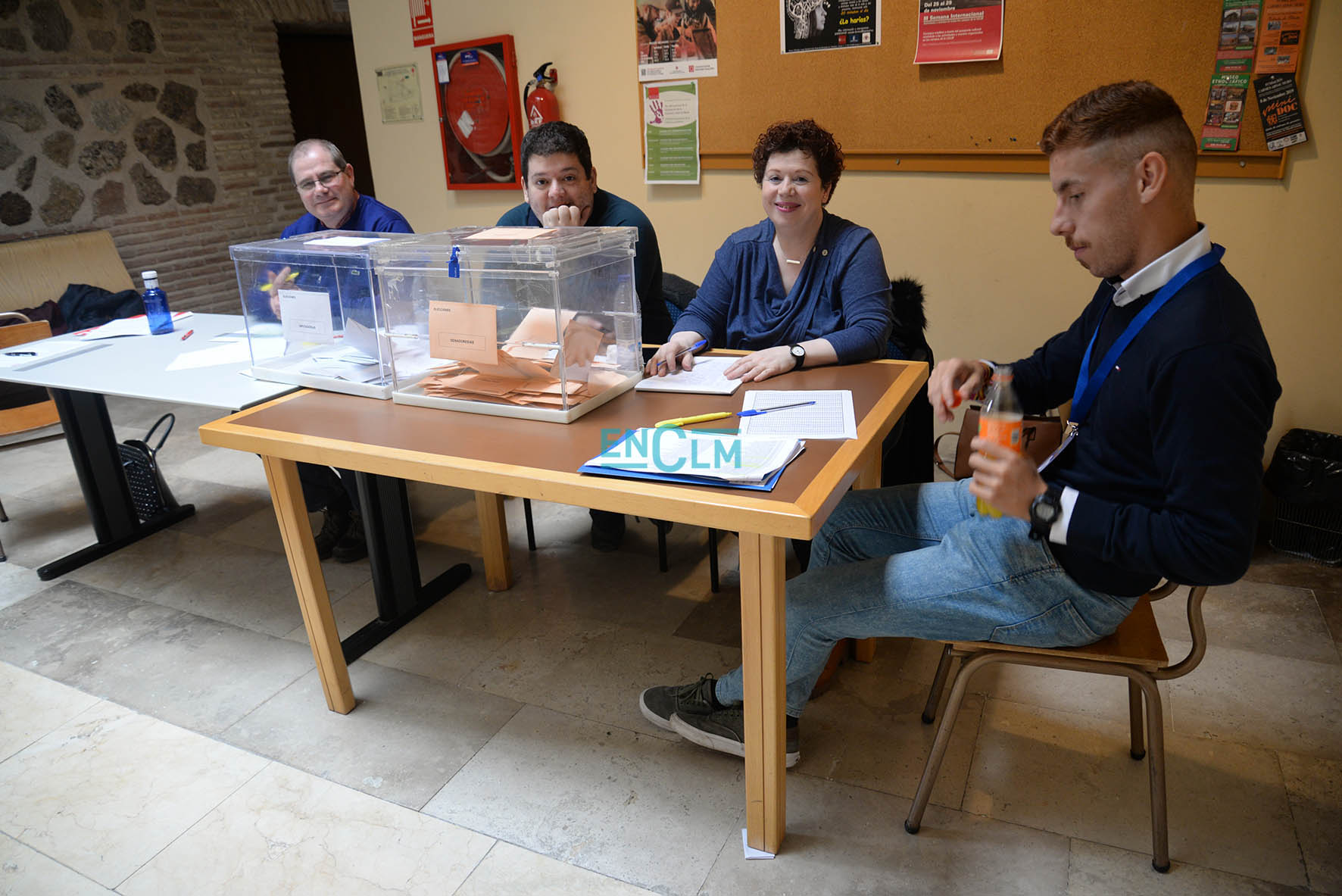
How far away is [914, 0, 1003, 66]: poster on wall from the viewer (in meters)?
2.60

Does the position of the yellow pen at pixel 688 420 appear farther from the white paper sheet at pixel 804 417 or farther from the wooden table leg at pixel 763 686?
the wooden table leg at pixel 763 686

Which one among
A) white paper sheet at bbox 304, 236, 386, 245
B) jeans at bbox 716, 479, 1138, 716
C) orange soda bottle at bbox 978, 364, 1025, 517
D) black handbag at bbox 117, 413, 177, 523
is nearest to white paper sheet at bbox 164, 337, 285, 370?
white paper sheet at bbox 304, 236, 386, 245

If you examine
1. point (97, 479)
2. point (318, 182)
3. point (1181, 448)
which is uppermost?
point (318, 182)

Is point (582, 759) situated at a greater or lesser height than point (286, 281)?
→ lesser

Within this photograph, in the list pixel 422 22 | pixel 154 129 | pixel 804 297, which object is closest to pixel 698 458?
pixel 804 297

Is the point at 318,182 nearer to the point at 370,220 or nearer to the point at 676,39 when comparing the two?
the point at 370,220

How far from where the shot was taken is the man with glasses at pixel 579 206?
236 centimetres

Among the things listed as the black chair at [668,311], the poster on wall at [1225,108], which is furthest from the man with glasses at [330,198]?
the poster on wall at [1225,108]

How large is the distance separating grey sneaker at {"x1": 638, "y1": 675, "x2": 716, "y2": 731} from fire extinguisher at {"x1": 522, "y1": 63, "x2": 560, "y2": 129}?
8.06ft

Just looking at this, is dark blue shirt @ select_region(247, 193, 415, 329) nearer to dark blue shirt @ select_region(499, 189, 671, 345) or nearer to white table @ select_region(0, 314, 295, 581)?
white table @ select_region(0, 314, 295, 581)

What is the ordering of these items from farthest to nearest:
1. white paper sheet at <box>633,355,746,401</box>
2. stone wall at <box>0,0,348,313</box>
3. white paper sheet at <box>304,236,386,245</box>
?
1. stone wall at <box>0,0,348,313</box>
2. white paper sheet at <box>304,236,386,245</box>
3. white paper sheet at <box>633,355,746,401</box>

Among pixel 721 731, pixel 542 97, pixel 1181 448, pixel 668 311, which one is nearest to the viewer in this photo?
pixel 1181 448

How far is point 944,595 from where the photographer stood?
1.37 metres

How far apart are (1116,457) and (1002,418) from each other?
17cm
